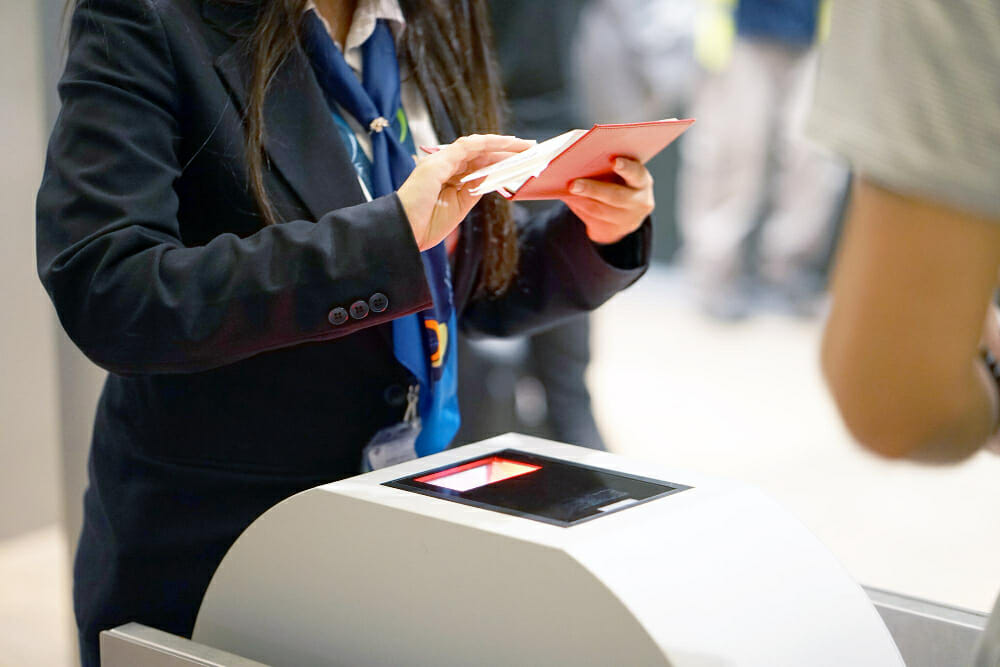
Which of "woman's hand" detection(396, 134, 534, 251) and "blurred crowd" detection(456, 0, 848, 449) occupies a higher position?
"woman's hand" detection(396, 134, 534, 251)

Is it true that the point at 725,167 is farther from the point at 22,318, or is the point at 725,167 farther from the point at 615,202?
the point at 615,202

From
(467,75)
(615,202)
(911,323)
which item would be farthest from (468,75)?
(911,323)

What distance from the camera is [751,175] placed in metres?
5.02

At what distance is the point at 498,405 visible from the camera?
9.30 feet

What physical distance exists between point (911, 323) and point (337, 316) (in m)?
0.55

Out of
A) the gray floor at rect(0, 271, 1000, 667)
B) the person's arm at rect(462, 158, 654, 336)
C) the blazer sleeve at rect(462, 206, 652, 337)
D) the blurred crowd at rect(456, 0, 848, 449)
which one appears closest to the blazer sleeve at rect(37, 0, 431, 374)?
the person's arm at rect(462, 158, 654, 336)

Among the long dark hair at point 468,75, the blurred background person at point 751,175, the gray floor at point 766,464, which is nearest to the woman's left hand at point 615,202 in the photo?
the long dark hair at point 468,75

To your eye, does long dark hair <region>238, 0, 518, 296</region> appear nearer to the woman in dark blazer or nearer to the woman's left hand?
the woman in dark blazer

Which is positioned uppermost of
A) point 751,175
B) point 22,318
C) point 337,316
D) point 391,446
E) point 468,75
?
point 468,75

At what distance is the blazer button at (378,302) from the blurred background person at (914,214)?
466 mm

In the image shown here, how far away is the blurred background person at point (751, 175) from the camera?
467cm

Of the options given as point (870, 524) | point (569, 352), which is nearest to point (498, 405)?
point (569, 352)

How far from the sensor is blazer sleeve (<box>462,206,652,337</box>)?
1.27 metres

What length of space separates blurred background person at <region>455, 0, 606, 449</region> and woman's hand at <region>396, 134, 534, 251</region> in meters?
1.65
